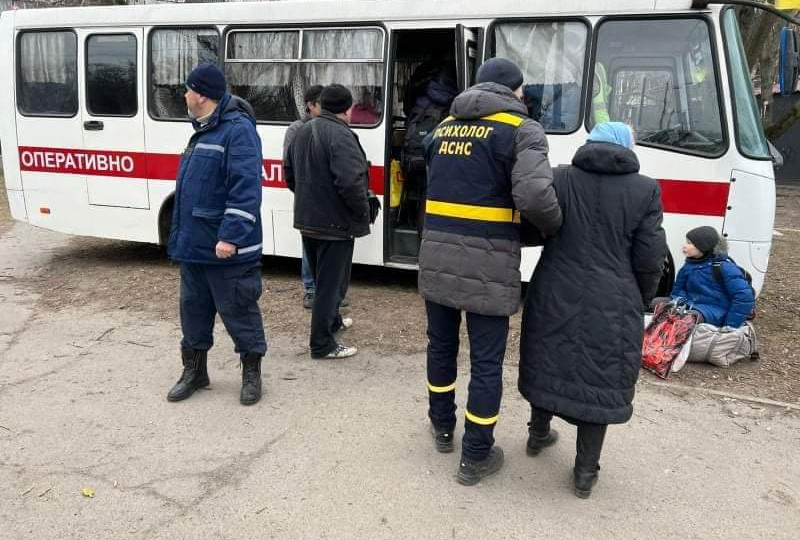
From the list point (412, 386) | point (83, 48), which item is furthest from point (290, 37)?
point (412, 386)

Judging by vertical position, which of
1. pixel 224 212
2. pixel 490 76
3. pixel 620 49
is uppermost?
pixel 620 49

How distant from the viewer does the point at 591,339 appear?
113 inches

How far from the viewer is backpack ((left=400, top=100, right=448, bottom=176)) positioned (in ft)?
20.2

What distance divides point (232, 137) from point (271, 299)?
2753mm

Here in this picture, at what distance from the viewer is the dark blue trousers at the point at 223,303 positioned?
3.81m

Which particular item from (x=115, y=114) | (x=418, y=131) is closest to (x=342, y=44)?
(x=418, y=131)

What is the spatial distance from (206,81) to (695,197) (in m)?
3.75

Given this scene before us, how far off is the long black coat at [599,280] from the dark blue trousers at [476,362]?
24cm

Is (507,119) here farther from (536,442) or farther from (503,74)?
(536,442)

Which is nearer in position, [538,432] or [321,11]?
[538,432]

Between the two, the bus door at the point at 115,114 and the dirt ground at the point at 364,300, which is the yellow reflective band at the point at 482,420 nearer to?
the dirt ground at the point at 364,300

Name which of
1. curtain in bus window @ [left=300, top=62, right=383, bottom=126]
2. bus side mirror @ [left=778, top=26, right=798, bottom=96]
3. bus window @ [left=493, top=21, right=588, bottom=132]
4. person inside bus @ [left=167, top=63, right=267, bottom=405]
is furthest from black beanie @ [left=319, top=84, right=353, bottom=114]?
bus side mirror @ [left=778, top=26, right=798, bottom=96]

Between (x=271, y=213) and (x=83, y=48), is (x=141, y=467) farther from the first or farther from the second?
(x=83, y=48)

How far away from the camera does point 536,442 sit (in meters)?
3.43
